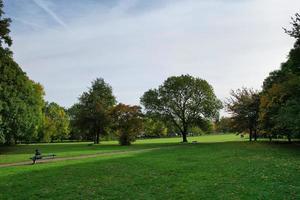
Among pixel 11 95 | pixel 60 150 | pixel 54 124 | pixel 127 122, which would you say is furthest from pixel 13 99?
pixel 54 124

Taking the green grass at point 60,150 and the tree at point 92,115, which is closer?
the green grass at point 60,150

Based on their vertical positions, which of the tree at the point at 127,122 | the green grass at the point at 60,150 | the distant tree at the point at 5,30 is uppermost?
the distant tree at the point at 5,30

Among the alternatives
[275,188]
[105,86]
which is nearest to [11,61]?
[275,188]

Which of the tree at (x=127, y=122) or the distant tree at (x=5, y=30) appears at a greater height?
the distant tree at (x=5, y=30)

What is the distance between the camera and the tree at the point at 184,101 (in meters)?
66.4

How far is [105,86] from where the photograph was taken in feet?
293

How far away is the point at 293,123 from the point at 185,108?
39.5m

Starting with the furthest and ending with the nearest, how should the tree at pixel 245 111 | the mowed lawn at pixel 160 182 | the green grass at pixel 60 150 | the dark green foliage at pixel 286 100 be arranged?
the tree at pixel 245 111 < the green grass at pixel 60 150 < the dark green foliage at pixel 286 100 < the mowed lawn at pixel 160 182

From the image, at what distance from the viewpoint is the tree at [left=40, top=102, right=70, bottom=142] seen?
95950 mm

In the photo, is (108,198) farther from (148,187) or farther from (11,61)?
(11,61)

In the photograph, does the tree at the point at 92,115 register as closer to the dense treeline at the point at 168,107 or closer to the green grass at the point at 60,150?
the dense treeline at the point at 168,107

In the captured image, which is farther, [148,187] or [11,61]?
[11,61]

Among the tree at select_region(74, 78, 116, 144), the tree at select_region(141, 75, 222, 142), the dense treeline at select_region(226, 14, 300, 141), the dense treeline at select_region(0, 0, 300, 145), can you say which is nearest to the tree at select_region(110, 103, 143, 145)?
the dense treeline at select_region(0, 0, 300, 145)


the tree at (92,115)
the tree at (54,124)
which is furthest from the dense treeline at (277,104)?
the tree at (54,124)
